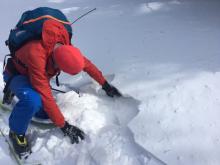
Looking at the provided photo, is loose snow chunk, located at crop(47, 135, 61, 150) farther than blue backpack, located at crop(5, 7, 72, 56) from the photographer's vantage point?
Yes

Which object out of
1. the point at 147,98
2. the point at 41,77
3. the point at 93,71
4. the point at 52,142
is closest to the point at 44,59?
the point at 41,77

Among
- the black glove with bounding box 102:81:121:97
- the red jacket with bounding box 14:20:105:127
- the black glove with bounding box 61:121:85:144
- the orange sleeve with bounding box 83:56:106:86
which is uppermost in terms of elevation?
the red jacket with bounding box 14:20:105:127

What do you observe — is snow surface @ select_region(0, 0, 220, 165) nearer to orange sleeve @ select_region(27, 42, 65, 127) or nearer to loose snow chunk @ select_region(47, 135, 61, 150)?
loose snow chunk @ select_region(47, 135, 61, 150)

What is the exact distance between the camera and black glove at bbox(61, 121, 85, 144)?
312 centimetres

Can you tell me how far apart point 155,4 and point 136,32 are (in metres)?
0.94

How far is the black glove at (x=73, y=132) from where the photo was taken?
3125mm

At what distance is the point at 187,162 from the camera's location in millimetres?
2566

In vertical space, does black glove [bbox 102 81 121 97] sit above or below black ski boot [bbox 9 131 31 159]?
above

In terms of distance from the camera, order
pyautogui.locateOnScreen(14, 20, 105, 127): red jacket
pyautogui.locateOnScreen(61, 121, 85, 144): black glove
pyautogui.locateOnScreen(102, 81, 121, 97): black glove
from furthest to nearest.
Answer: pyautogui.locateOnScreen(102, 81, 121, 97): black glove < pyautogui.locateOnScreen(61, 121, 85, 144): black glove < pyautogui.locateOnScreen(14, 20, 105, 127): red jacket

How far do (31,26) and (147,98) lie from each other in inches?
46.4

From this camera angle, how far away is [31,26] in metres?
3.03

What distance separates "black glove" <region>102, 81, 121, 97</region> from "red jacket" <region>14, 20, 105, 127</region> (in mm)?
594

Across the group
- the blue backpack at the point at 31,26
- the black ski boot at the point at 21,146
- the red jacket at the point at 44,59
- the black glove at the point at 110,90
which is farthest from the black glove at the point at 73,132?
the blue backpack at the point at 31,26

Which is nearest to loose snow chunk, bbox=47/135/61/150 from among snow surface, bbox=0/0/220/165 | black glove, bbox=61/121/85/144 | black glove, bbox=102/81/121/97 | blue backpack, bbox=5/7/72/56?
snow surface, bbox=0/0/220/165
